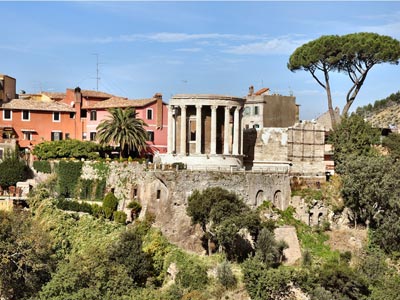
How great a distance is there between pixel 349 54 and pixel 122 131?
23622 millimetres

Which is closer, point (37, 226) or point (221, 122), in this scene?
point (37, 226)

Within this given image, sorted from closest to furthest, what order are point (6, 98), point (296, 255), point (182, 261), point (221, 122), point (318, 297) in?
point (318, 297)
point (182, 261)
point (296, 255)
point (221, 122)
point (6, 98)

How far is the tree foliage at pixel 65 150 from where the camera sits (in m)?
63.8

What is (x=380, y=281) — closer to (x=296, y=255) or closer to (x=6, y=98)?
(x=296, y=255)

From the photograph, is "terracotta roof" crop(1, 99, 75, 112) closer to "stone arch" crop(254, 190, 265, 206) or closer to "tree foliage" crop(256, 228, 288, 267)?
"stone arch" crop(254, 190, 265, 206)

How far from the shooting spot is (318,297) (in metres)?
45.3

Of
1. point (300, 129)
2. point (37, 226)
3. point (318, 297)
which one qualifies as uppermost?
point (300, 129)

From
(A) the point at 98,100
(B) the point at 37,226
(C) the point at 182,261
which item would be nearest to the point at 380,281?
(C) the point at 182,261

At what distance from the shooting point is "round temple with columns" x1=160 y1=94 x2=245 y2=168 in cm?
5841

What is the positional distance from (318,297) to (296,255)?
26.2ft

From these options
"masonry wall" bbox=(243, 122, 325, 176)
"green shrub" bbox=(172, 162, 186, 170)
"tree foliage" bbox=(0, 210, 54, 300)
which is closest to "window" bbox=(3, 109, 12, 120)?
"green shrub" bbox=(172, 162, 186, 170)

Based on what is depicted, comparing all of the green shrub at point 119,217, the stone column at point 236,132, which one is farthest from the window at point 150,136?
the green shrub at point 119,217

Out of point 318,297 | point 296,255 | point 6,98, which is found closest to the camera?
point 318,297

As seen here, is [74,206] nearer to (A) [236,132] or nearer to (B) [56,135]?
(A) [236,132]
